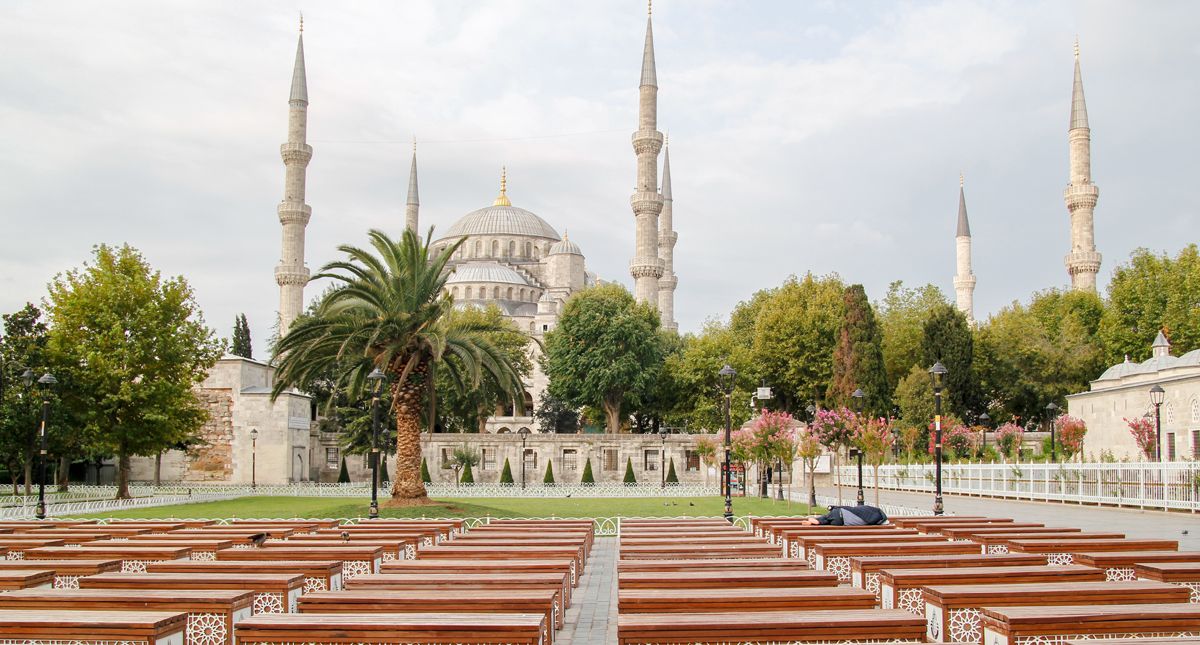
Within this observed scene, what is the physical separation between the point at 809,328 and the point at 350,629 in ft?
150

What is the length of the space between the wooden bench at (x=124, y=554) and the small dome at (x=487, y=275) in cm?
7424

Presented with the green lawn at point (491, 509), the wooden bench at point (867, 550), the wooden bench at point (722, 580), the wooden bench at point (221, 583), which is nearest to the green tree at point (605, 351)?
the green lawn at point (491, 509)

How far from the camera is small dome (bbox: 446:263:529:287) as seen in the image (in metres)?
84.2

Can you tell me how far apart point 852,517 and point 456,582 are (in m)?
5.86

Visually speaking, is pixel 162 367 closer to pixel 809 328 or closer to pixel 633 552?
pixel 633 552

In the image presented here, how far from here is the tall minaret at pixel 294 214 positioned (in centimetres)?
5625

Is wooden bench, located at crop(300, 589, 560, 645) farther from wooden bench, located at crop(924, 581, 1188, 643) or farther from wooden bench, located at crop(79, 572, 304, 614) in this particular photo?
wooden bench, located at crop(924, 581, 1188, 643)

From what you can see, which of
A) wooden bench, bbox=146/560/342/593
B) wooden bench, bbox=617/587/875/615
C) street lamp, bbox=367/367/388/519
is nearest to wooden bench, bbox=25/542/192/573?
wooden bench, bbox=146/560/342/593

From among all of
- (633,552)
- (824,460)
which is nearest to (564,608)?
(633,552)

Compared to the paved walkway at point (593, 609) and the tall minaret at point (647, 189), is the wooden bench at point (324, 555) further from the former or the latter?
the tall minaret at point (647, 189)

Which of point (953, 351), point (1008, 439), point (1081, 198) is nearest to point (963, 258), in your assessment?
point (1081, 198)

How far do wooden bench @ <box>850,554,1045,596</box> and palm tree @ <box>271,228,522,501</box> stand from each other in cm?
1429

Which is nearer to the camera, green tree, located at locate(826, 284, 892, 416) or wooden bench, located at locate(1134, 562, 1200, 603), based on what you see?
wooden bench, located at locate(1134, 562, 1200, 603)

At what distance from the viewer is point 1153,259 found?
47.2 m
